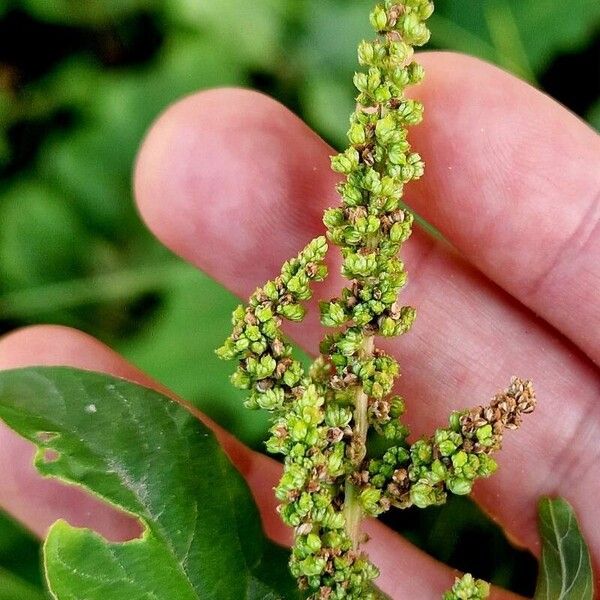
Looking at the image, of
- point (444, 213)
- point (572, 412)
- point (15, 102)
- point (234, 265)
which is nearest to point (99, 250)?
point (15, 102)

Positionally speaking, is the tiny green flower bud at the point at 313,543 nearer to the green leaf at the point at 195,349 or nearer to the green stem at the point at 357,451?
the green stem at the point at 357,451

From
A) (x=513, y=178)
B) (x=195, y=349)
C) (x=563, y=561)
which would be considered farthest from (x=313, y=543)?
(x=195, y=349)

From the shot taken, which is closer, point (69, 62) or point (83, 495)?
point (83, 495)

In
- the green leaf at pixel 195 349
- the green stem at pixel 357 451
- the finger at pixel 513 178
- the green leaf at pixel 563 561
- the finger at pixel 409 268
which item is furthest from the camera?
the green leaf at pixel 195 349

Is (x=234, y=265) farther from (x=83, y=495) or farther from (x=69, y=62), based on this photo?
(x=69, y=62)

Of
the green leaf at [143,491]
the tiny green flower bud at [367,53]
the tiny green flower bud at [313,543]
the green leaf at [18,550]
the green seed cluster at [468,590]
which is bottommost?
the green leaf at [18,550]

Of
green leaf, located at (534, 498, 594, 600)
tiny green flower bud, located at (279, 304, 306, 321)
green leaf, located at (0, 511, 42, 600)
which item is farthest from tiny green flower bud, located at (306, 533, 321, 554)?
green leaf, located at (0, 511, 42, 600)

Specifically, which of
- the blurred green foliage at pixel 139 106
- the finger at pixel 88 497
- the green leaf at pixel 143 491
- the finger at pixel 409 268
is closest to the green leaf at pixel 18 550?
the blurred green foliage at pixel 139 106
